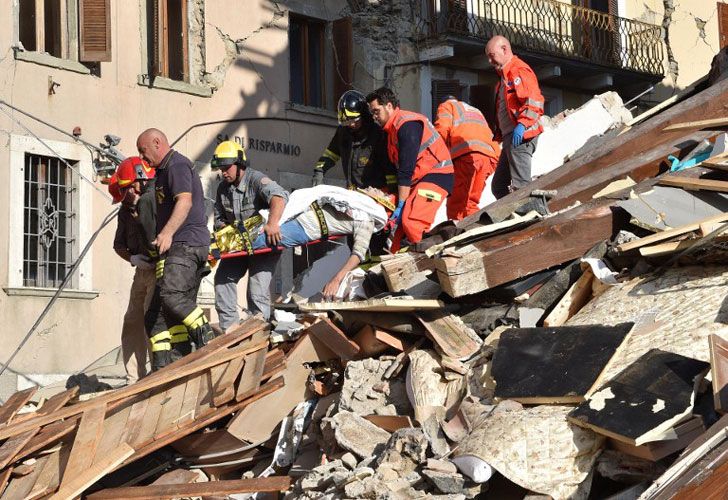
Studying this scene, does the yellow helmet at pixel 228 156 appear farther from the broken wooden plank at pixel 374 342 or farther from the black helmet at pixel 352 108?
the broken wooden plank at pixel 374 342

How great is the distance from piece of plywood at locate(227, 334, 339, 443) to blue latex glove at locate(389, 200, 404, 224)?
5.80 feet

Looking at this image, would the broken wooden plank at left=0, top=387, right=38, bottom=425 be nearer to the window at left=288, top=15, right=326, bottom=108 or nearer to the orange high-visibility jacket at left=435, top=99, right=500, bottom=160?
the orange high-visibility jacket at left=435, top=99, right=500, bottom=160

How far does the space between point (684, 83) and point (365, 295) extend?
59.7 ft

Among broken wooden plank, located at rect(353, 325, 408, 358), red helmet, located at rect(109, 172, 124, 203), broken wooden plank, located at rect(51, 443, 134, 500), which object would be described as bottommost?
broken wooden plank, located at rect(51, 443, 134, 500)

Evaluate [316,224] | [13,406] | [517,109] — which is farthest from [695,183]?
[13,406]

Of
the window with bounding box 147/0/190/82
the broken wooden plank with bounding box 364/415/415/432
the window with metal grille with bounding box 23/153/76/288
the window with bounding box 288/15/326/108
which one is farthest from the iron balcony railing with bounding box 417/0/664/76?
the broken wooden plank with bounding box 364/415/415/432

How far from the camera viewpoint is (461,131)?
11055 mm

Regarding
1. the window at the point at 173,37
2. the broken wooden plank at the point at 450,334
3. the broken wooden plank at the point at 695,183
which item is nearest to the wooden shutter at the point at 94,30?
the window at the point at 173,37

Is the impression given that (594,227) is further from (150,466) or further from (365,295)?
(150,466)

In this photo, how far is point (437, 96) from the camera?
21203 mm

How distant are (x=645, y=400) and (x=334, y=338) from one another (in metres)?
2.54

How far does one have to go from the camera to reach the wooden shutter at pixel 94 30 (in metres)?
16.5

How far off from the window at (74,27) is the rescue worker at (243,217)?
→ 728cm

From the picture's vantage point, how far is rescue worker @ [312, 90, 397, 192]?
10250 mm
